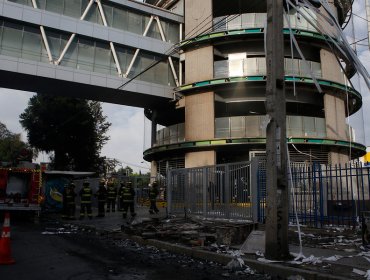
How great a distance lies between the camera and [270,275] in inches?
286

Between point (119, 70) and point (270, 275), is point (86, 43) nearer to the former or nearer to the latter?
point (119, 70)

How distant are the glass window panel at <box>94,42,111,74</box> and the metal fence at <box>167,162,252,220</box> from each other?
41.6 feet

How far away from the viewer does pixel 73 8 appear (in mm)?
27938

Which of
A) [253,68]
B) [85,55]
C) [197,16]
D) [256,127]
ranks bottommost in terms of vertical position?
[256,127]

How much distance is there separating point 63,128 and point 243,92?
65.3 ft

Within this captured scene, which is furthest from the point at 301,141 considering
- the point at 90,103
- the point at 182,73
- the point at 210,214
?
the point at 90,103

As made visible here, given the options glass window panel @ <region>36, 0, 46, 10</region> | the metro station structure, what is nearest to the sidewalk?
the metro station structure

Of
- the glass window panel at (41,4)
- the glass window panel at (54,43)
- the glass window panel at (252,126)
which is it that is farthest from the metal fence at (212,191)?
the glass window panel at (41,4)

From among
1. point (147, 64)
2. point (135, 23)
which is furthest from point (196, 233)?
point (135, 23)

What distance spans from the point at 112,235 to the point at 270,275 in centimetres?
733

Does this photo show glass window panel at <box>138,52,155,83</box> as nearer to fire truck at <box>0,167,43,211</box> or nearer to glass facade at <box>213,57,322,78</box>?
glass facade at <box>213,57,322,78</box>

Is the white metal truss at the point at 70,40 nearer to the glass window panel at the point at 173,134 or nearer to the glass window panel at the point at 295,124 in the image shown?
the glass window panel at the point at 173,134

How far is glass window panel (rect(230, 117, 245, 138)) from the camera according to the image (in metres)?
26.8

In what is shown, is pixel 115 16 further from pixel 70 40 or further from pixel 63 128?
pixel 63 128
